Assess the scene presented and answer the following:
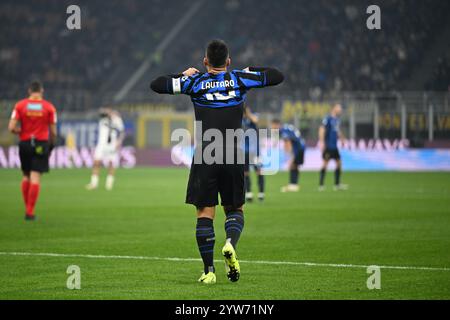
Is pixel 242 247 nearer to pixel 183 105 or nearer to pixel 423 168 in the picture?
pixel 423 168

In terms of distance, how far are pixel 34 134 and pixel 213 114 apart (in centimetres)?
787

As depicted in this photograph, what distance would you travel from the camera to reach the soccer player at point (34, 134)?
16.2 metres

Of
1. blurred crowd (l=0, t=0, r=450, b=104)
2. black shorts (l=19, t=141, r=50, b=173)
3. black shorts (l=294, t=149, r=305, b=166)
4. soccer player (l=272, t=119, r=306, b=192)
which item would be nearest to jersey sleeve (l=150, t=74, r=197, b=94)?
black shorts (l=19, t=141, r=50, b=173)

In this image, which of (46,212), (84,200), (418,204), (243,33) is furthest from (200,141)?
(243,33)

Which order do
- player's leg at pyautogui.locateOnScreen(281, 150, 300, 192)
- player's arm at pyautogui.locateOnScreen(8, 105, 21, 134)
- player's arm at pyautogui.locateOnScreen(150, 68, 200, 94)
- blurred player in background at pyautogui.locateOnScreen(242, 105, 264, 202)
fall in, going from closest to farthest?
player's arm at pyautogui.locateOnScreen(150, 68, 200, 94) → player's arm at pyautogui.locateOnScreen(8, 105, 21, 134) → blurred player in background at pyautogui.locateOnScreen(242, 105, 264, 202) → player's leg at pyautogui.locateOnScreen(281, 150, 300, 192)

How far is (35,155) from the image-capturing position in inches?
639

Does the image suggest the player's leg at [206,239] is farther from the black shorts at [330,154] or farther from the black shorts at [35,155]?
the black shorts at [330,154]

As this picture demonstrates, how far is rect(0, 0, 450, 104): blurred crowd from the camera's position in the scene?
3709cm

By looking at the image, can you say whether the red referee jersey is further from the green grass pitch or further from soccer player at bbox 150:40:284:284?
soccer player at bbox 150:40:284:284

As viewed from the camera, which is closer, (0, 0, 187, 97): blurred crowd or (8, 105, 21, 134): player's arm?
(8, 105, 21, 134): player's arm

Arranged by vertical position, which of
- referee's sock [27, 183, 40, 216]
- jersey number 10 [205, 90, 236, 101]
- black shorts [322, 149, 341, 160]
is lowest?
black shorts [322, 149, 341, 160]

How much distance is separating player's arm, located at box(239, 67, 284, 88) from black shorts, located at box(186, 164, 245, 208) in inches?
29.8

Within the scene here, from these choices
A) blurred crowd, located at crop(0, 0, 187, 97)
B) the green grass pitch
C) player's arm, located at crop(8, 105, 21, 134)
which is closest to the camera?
the green grass pitch

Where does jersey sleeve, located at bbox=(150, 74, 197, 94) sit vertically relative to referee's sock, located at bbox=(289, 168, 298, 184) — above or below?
above
